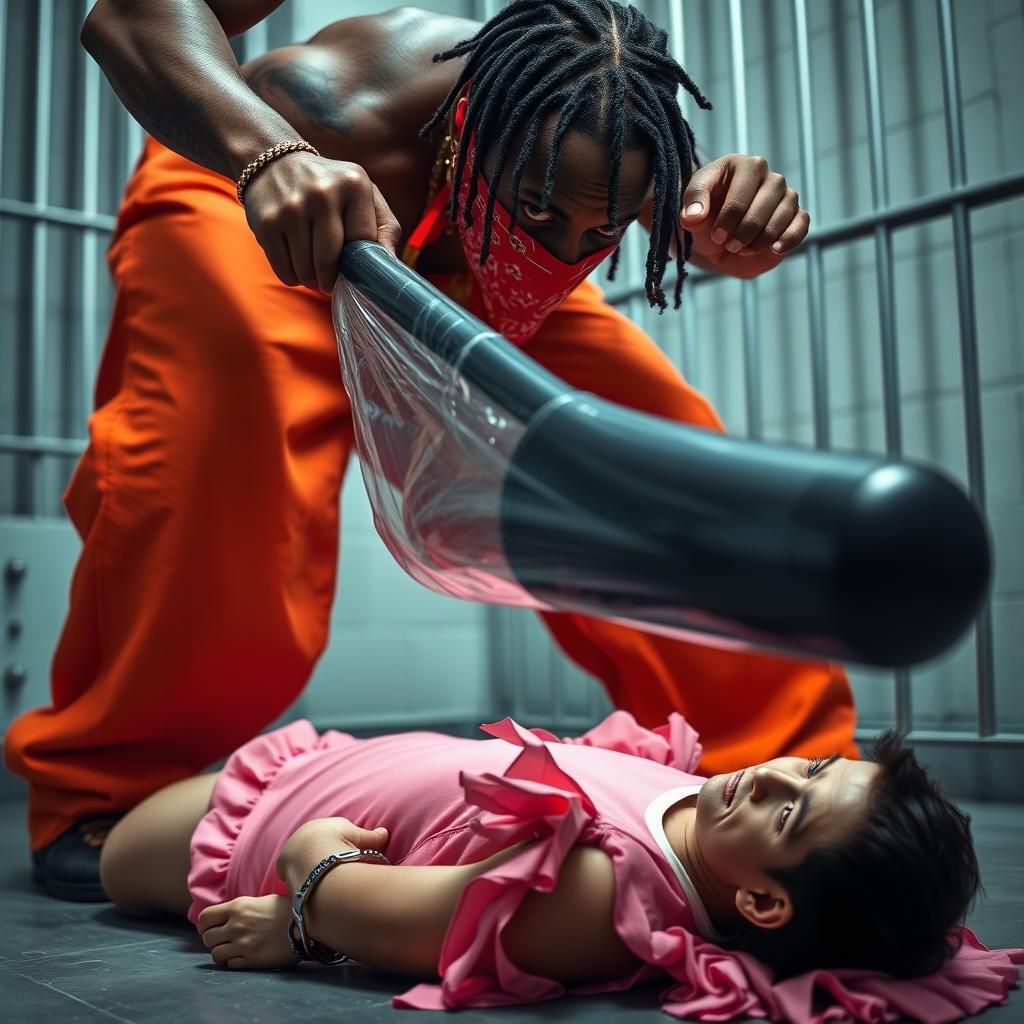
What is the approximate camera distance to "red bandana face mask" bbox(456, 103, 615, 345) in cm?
122

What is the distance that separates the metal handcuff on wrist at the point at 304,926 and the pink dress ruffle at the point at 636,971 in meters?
0.11

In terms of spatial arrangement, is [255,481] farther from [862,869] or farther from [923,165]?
[923,165]

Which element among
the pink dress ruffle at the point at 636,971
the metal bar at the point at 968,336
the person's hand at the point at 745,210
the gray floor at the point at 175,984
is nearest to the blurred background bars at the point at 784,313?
the metal bar at the point at 968,336

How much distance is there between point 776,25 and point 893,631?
2.30m

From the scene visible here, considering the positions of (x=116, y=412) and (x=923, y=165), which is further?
(x=923, y=165)

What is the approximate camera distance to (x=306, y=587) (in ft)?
4.76

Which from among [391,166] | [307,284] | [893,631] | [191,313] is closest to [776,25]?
[391,166]

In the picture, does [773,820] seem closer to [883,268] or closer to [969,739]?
[969,739]

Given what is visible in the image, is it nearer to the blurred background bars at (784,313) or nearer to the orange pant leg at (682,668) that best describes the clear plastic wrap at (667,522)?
the orange pant leg at (682,668)

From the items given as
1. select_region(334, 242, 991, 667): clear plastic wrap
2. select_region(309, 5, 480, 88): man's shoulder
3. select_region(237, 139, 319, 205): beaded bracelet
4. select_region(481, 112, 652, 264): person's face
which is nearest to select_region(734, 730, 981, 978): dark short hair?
select_region(334, 242, 991, 667): clear plastic wrap

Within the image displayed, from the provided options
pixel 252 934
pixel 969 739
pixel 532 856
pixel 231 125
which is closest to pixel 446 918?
pixel 532 856

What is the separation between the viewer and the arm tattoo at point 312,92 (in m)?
1.36

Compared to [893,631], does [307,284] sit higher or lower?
higher

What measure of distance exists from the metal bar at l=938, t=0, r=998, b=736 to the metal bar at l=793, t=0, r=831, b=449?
0.27 m
